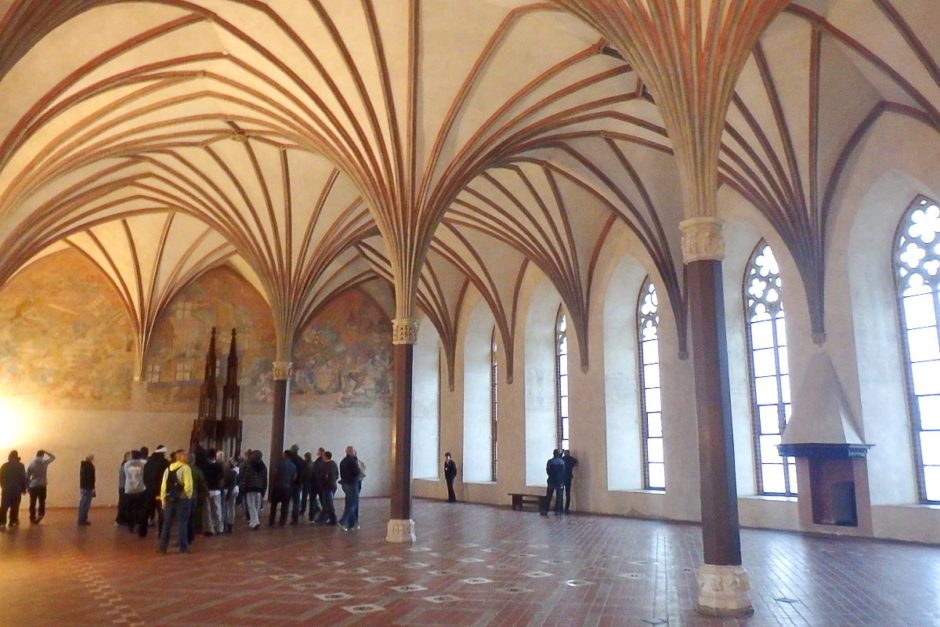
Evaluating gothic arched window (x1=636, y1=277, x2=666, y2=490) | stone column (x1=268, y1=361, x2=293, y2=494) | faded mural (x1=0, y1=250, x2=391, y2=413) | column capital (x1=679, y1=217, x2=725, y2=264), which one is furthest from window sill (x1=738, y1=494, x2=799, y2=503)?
faded mural (x1=0, y1=250, x2=391, y2=413)

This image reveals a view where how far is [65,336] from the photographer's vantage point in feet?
76.2

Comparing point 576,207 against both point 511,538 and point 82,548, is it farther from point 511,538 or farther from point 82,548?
point 82,548

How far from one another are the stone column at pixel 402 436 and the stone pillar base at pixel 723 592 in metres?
6.81

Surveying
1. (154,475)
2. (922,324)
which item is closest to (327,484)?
(154,475)

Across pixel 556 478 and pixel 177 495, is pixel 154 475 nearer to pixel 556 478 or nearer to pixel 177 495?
pixel 177 495

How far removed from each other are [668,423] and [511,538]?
6393mm

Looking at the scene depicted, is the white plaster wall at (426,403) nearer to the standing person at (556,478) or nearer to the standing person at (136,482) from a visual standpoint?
the standing person at (556,478)

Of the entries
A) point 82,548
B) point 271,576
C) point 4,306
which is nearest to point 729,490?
point 271,576

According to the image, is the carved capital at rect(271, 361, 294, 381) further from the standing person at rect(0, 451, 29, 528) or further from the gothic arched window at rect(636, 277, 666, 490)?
the gothic arched window at rect(636, 277, 666, 490)

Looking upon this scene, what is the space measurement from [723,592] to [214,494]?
10558 millimetres

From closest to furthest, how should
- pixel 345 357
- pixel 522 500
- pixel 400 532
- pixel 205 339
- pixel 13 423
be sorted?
pixel 400 532
pixel 522 500
pixel 13 423
pixel 205 339
pixel 345 357

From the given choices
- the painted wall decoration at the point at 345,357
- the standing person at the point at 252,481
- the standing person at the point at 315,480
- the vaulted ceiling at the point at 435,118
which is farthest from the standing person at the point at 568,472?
the painted wall decoration at the point at 345,357

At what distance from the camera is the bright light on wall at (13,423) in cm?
2212

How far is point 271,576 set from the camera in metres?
9.62
